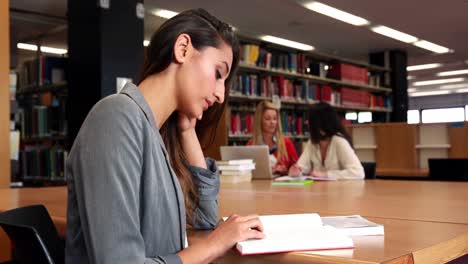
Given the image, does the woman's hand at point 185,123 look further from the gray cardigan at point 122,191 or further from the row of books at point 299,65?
the row of books at point 299,65

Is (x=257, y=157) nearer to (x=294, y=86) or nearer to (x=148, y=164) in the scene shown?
(x=148, y=164)

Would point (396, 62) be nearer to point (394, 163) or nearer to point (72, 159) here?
point (394, 163)

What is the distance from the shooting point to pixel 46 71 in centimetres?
527

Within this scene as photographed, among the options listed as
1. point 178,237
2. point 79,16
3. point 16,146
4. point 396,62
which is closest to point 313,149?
point 16,146

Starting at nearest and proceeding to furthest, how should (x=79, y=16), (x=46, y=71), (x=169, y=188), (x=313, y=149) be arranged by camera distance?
(x=169, y=188), (x=313, y=149), (x=79, y=16), (x=46, y=71)

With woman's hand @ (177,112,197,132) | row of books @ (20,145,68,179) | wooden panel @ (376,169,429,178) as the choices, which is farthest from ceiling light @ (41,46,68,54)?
woman's hand @ (177,112,197,132)

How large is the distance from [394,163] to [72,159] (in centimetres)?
501

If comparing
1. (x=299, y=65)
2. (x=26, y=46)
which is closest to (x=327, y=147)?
(x=299, y=65)

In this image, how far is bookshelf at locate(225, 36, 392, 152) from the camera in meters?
6.04

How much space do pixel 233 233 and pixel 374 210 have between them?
74 centimetres

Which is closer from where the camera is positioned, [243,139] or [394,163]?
[394,163]

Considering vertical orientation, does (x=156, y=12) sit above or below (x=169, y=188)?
above

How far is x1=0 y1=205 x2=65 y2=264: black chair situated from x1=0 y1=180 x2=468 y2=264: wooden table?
10 cm

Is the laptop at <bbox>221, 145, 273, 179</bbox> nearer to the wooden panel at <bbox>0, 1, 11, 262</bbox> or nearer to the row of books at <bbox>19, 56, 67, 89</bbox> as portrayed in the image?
the wooden panel at <bbox>0, 1, 11, 262</bbox>
